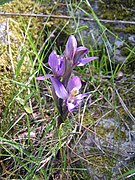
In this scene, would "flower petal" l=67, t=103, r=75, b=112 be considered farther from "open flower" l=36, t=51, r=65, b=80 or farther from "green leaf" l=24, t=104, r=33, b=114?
"green leaf" l=24, t=104, r=33, b=114

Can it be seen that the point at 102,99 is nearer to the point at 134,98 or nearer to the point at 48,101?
the point at 134,98

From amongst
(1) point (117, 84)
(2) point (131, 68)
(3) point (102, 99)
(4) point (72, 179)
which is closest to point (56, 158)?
(4) point (72, 179)

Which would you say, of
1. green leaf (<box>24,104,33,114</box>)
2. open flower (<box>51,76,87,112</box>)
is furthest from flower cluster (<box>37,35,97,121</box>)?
green leaf (<box>24,104,33,114</box>)

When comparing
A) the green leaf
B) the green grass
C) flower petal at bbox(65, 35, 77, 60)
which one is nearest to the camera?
flower petal at bbox(65, 35, 77, 60)

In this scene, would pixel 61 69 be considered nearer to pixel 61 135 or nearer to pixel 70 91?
pixel 70 91

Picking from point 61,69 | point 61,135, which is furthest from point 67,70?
point 61,135

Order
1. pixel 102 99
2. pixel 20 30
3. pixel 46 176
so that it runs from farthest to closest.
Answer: pixel 20 30, pixel 102 99, pixel 46 176

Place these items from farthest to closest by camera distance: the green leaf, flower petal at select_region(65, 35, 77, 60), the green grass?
1. the green leaf
2. the green grass
3. flower petal at select_region(65, 35, 77, 60)
